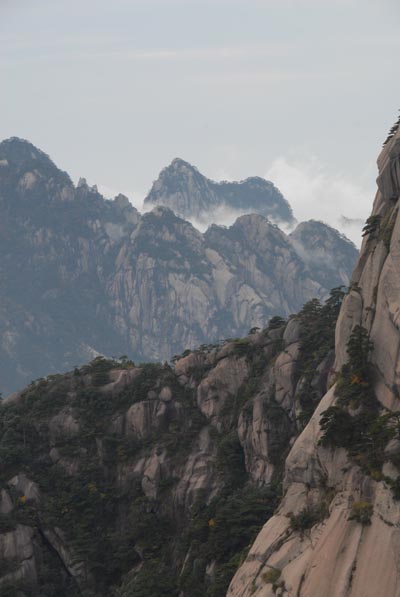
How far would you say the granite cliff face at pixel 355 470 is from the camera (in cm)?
6731

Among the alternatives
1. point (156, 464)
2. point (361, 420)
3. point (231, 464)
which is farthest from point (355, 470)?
point (156, 464)

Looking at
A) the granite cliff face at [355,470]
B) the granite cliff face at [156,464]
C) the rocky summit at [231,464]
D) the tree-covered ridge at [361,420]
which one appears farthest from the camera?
the granite cliff face at [156,464]


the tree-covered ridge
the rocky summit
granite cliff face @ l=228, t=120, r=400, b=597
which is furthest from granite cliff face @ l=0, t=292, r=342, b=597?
the tree-covered ridge

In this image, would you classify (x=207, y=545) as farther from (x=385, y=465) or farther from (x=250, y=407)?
(x=385, y=465)

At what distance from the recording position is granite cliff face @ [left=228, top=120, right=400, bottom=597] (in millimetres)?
67312

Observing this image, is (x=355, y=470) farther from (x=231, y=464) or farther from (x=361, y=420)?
(x=231, y=464)

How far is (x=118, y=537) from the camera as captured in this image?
116 m

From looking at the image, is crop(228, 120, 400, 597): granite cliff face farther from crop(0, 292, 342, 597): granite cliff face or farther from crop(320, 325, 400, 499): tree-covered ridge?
crop(0, 292, 342, 597): granite cliff face

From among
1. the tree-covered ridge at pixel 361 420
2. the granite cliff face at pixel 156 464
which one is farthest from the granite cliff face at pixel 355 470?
the granite cliff face at pixel 156 464

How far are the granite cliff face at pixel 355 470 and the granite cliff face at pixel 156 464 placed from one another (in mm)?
15731

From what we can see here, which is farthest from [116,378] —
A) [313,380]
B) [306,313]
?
[313,380]

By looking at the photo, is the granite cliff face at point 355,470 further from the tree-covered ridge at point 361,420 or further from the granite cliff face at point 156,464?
the granite cliff face at point 156,464

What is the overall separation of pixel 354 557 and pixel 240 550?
29435 millimetres

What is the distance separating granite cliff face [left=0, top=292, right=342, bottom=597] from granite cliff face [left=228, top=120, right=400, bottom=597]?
1573 centimetres
